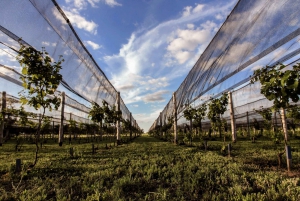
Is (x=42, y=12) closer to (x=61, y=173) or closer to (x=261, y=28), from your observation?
(x=61, y=173)

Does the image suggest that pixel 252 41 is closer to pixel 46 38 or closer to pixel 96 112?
pixel 46 38

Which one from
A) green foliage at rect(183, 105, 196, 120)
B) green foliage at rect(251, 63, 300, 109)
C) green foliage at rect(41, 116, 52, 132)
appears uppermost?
green foliage at rect(183, 105, 196, 120)

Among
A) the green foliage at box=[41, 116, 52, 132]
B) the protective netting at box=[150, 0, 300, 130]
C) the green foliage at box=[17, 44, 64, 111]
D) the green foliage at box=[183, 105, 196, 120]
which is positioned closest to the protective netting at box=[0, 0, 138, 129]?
the green foliage at box=[17, 44, 64, 111]

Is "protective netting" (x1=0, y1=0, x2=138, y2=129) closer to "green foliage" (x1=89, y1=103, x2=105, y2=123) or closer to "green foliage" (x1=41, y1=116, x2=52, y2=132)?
"green foliage" (x1=41, y1=116, x2=52, y2=132)

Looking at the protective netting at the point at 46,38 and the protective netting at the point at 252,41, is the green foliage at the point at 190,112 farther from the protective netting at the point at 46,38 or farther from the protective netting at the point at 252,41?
the protective netting at the point at 46,38

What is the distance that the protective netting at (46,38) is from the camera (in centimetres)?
452

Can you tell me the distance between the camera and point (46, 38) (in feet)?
19.1

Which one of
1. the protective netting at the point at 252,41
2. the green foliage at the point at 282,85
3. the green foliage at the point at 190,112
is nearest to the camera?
the green foliage at the point at 282,85

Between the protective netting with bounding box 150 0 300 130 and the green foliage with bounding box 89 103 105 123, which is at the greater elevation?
the protective netting with bounding box 150 0 300 130

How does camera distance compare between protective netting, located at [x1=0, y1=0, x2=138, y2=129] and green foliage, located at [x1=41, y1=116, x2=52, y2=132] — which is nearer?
protective netting, located at [x1=0, y1=0, x2=138, y2=129]

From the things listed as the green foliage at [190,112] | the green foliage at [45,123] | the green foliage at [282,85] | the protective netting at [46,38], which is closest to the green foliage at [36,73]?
the protective netting at [46,38]

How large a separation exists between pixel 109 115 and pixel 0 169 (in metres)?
8.50

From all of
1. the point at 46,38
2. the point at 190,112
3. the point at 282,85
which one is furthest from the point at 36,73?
the point at 190,112

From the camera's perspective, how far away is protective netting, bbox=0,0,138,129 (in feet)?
14.8
